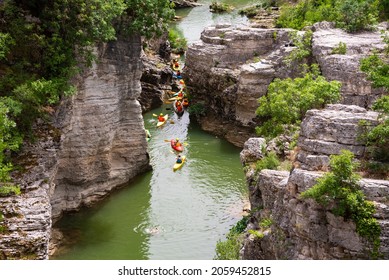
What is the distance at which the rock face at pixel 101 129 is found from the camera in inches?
877

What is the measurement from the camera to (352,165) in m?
13.6

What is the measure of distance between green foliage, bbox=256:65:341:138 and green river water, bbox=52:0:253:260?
431 centimetres

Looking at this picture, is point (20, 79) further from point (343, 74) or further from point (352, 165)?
point (343, 74)

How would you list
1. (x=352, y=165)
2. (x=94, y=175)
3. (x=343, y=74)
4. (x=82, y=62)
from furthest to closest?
(x=94, y=175)
(x=343, y=74)
(x=82, y=62)
(x=352, y=165)

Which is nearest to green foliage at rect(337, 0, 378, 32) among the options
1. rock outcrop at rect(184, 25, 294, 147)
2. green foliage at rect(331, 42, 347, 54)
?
rock outcrop at rect(184, 25, 294, 147)

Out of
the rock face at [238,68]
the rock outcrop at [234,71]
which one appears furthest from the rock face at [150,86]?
the rock outcrop at [234,71]

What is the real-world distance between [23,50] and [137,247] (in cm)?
906

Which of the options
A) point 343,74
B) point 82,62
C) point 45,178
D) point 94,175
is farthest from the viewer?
point 94,175

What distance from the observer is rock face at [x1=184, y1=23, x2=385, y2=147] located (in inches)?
1137

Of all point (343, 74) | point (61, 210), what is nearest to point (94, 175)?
point (61, 210)

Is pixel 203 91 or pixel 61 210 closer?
pixel 61 210

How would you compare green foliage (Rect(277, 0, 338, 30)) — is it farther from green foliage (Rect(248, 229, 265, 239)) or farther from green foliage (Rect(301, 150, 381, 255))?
green foliage (Rect(301, 150, 381, 255))

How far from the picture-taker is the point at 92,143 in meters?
22.9

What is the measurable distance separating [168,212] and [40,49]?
9.51m
